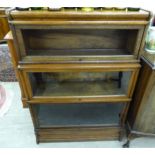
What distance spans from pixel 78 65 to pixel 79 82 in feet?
1.21

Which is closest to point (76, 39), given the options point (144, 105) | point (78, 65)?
point (78, 65)

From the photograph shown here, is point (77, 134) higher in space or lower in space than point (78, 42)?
lower

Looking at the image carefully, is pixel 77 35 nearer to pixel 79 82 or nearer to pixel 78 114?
pixel 79 82

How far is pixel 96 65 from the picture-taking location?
1.01 meters

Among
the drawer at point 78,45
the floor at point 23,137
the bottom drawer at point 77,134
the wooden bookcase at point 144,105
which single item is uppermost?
the drawer at point 78,45

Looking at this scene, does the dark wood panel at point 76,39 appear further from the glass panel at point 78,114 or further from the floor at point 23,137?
the floor at point 23,137

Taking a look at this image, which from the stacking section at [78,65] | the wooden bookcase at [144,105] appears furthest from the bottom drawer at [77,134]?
the wooden bookcase at [144,105]

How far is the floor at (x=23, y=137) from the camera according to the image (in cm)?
146

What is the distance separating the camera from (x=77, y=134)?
4.72 feet

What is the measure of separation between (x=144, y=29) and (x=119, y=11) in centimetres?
16

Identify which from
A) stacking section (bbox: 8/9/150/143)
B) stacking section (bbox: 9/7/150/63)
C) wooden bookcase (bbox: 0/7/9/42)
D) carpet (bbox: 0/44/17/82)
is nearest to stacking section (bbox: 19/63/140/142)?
stacking section (bbox: 8/9/150/143)

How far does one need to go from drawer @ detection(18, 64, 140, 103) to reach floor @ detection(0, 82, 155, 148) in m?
0.49

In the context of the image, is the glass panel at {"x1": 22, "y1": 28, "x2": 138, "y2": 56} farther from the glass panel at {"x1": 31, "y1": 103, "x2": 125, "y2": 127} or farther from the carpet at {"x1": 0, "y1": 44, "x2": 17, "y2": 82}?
the carpet at {"x1": 0, "y1": 44, "x2": 17, "y2": 82}

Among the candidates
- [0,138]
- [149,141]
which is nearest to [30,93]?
[0,138]
